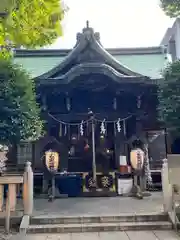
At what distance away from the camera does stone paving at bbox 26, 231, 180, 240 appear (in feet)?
21.2

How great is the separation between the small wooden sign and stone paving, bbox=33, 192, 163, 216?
1241 mm

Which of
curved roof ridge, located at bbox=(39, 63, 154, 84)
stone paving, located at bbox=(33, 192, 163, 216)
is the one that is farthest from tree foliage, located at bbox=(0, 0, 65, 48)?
curved roof ridge, located at bbox=(39, 63, 154, 84)

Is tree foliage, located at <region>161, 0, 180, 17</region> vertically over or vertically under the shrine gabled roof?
under

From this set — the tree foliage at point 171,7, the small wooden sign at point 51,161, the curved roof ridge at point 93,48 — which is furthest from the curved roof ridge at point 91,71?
the tree foliage at point 171,7

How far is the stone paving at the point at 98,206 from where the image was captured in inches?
322

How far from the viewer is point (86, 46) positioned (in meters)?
12.4

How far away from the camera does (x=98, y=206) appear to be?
916 centimetres

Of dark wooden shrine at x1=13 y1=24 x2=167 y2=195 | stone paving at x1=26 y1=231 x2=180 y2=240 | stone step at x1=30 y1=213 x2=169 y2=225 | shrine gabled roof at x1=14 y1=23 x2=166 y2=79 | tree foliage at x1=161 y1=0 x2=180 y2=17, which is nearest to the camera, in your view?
tree foliage at x1=161 y1=0 x2=180 y2=17

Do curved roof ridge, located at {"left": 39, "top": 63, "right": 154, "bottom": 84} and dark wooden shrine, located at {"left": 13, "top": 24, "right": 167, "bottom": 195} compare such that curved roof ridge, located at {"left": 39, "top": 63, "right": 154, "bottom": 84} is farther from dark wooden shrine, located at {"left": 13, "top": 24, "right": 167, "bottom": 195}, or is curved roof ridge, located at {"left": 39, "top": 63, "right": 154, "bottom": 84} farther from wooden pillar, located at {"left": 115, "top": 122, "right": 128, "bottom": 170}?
wooden pillar, located at {"left": 115, "top": 122, "right": 128, "bottom": 170}

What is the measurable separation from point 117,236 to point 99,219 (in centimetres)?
99

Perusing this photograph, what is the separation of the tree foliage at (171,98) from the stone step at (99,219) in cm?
373

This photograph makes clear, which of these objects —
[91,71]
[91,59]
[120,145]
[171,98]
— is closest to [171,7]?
[171,98]

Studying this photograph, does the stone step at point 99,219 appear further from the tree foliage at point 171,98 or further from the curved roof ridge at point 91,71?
the curved roof ridge at point 91,71

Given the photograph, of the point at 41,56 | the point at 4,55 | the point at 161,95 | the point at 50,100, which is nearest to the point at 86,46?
the point at 50,100
